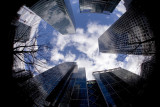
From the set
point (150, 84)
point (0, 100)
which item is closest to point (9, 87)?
point (0, 100)

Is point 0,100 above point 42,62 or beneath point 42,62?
beneath

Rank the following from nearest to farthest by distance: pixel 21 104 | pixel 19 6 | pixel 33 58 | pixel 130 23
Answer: pixel 19 6 → pixel 21 104 → pixel 33 58 → pixel 130 23

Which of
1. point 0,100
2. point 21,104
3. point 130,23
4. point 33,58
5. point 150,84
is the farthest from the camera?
point 130,23

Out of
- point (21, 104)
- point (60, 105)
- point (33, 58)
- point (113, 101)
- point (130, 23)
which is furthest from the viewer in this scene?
point (130, 23)

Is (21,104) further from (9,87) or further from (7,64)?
(7,64)

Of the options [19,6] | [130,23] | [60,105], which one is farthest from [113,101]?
[130,23]

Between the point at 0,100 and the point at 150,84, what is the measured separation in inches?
487

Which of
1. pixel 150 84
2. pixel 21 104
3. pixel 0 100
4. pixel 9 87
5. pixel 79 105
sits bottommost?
pixel 79 105

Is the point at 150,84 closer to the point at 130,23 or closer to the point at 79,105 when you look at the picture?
the point at 79,105

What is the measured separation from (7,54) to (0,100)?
2.96 m

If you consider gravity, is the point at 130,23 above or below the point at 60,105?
above

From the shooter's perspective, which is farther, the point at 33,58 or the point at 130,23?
the point at 130,23

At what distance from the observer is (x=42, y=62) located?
7207 mm

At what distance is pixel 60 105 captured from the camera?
60.3ft
